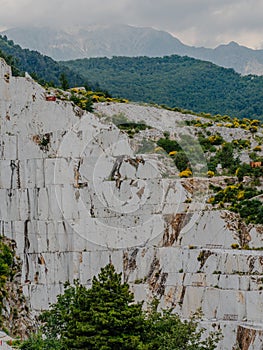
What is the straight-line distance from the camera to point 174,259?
3678 centimetres

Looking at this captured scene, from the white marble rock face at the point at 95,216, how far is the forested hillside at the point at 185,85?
3657 cm

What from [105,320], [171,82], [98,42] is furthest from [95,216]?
[98,42]

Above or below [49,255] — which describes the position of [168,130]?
above

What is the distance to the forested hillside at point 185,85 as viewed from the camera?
79.2m

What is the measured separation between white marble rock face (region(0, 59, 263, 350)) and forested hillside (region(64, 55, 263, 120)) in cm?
3657

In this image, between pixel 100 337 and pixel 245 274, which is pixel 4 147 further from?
pixel 100 337

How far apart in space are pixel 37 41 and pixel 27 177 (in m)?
103

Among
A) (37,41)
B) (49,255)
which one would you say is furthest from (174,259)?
(37,41)

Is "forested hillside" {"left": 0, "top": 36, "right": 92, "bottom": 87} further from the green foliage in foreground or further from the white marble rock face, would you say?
the green foliage in foreground

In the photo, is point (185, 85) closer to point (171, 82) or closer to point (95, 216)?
point (171, 82)

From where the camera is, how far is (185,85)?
8519cm

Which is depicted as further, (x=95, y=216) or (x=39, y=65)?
(x=39, y=65)

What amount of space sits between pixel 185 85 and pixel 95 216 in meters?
48.2

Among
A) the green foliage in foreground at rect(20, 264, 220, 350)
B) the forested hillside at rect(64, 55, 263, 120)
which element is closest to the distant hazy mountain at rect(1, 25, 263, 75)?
the forested hillside at rect(64, 55, 263, 120)
